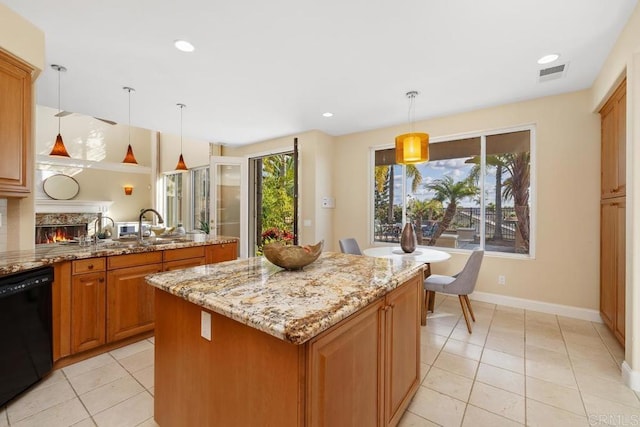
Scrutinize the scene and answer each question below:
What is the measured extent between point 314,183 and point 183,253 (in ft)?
7.87

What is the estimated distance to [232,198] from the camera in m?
5.34

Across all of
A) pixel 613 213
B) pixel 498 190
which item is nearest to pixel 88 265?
pixel 498 190

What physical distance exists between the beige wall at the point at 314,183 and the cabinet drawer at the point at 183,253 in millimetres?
2003

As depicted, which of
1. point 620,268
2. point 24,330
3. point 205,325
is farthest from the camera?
point 620,268

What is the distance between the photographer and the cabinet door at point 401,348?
1.39 m

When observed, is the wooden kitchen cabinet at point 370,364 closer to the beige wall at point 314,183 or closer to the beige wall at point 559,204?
the beige wall at point 559,204

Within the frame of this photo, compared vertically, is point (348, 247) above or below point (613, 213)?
below

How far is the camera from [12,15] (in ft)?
6.40

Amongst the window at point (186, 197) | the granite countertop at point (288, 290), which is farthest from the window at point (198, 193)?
the granite countertop at point (288, 290)

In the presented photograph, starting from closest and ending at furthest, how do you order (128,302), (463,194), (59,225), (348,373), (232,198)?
(348,373) < (128,302) < (463,194) < (232,198) < (59,225)

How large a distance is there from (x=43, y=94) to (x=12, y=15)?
1687 mm

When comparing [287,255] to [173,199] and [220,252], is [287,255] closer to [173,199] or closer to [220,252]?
[220,252]

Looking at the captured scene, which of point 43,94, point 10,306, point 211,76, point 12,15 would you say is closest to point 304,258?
point 10,306

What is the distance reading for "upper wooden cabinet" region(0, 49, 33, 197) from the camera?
1954 mm
